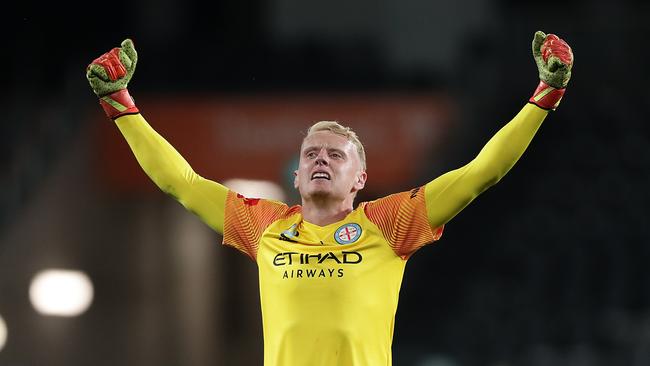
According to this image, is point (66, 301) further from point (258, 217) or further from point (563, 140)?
point (258, 217)

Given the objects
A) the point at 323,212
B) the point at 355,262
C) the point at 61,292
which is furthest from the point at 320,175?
the point at 61,292

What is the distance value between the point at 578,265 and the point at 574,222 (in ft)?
2.06

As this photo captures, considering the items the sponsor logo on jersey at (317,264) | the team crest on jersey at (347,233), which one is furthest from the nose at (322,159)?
the sponsor logo on jersey at (317,264)

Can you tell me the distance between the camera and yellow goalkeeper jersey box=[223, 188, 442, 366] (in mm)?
4570

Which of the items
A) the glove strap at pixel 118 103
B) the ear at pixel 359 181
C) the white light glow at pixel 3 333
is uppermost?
the white light glow at pixel 3 333

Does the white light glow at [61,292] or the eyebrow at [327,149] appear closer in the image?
the eyebrow at [327,149]

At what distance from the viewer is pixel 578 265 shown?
433 inches

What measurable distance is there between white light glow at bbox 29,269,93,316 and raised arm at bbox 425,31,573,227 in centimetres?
878

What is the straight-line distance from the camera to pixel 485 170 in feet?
15.1

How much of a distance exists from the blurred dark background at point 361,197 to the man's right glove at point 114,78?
20.1 feet

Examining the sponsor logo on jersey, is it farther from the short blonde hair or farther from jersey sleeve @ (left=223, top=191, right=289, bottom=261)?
the short blonde hair

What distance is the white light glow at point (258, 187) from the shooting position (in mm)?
12328

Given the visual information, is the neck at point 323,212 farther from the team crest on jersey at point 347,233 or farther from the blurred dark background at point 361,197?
the blurred dark background at point 361,197

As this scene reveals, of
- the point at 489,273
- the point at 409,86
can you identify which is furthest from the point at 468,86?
the point at 489,273
